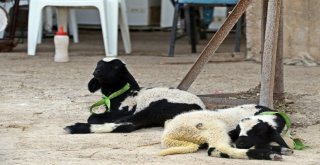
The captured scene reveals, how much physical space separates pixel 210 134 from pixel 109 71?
829mm

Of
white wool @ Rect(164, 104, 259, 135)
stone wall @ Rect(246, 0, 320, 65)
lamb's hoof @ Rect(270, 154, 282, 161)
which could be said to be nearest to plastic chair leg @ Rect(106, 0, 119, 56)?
stone wall @ Rect(246, 0, 320, 65)

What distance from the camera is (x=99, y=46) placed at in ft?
27.9

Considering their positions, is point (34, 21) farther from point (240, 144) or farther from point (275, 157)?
point (275, 157)

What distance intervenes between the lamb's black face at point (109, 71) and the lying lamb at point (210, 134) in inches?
20.2

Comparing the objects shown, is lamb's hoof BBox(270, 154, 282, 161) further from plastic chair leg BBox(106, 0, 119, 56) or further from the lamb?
plastic chair leg BBox(106, 0, 119, 56)

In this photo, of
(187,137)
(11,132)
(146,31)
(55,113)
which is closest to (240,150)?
(187,137)

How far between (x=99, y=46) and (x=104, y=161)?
5500 millimetres

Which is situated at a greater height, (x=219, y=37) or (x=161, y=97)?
(x=219, y=37)

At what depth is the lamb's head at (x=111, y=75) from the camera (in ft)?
12.6

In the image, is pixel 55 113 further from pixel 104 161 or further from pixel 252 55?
pixel 252 55

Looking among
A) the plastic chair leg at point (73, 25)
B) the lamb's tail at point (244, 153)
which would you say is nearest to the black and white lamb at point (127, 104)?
the lamb's tail at point (244, 153)

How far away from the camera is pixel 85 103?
4.57 metres

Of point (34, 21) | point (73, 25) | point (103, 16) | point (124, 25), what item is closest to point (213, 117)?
point (103, 16)

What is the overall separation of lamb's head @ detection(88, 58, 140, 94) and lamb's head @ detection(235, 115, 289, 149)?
0.83 metres
